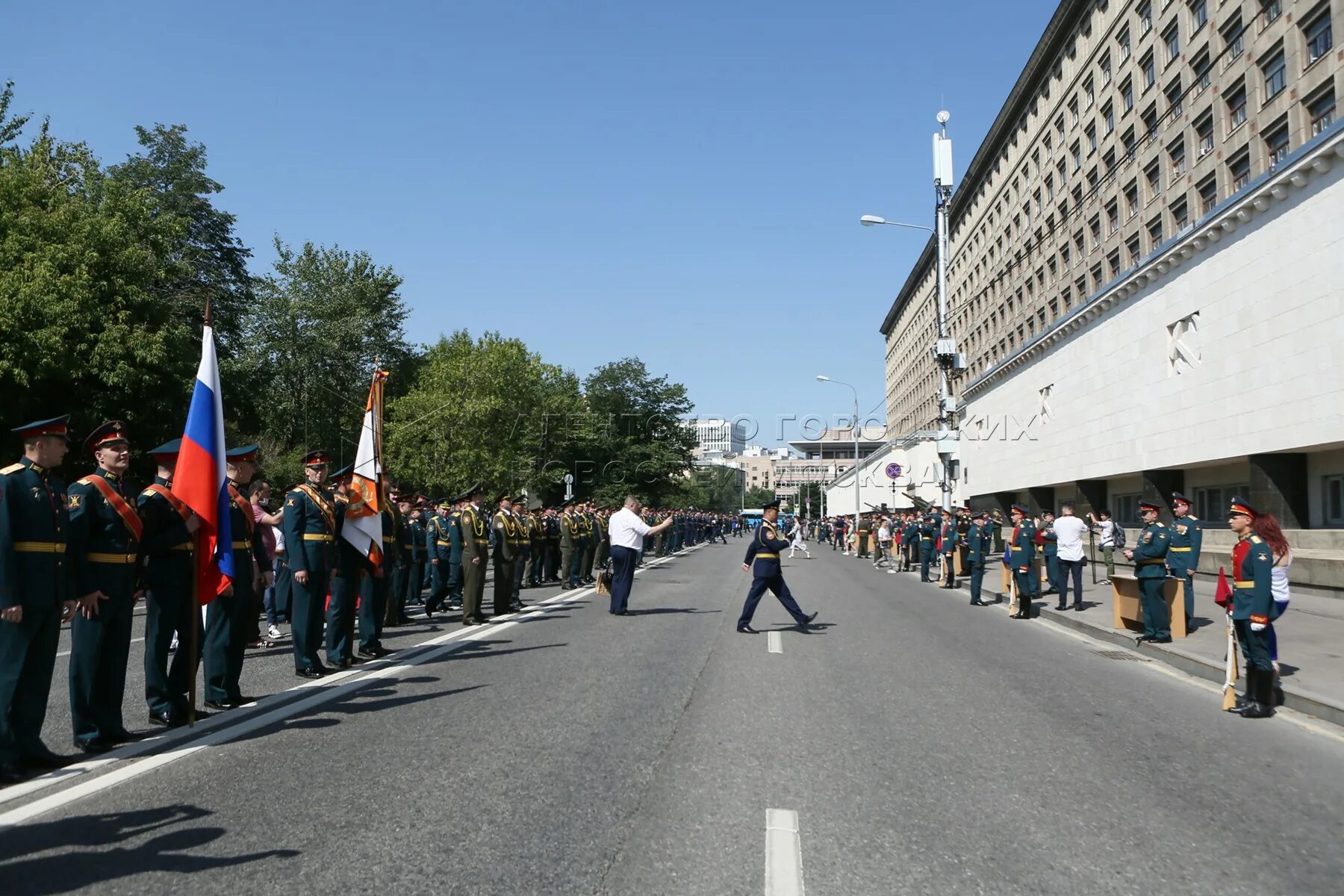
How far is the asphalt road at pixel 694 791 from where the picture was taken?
4367mm

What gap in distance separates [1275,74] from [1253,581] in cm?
2667

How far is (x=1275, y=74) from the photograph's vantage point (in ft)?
95.3

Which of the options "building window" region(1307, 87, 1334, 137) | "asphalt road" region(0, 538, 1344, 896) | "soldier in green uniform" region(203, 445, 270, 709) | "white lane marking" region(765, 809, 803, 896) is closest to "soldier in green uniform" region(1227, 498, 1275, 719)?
"asphalt road" region(0, 538, 1344, 896)

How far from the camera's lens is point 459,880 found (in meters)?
4.19

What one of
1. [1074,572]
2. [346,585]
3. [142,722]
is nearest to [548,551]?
[1074,572]

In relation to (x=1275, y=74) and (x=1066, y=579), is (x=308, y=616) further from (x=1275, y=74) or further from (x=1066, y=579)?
(x=1275, y=74)

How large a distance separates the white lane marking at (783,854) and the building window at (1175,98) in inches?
1445

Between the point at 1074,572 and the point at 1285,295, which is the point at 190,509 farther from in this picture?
the point at 1285,295

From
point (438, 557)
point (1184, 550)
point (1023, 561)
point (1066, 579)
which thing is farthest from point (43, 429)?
point (1066, 579)

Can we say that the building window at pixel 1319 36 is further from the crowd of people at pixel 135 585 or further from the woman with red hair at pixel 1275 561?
the crowd of people at pixel 135 585

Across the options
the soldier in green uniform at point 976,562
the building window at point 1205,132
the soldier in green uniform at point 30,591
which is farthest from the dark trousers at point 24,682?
the building window at point 1205,132

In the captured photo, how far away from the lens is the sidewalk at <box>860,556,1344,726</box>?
9102 millimetres

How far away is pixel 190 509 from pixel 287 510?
81.7 inches

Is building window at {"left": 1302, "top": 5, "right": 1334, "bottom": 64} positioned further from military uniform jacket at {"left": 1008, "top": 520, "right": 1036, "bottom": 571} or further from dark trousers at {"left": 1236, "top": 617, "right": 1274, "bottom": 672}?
dark trousers at {"left": 1236, "top": 617, "right": 1274, "bottom": 672}
